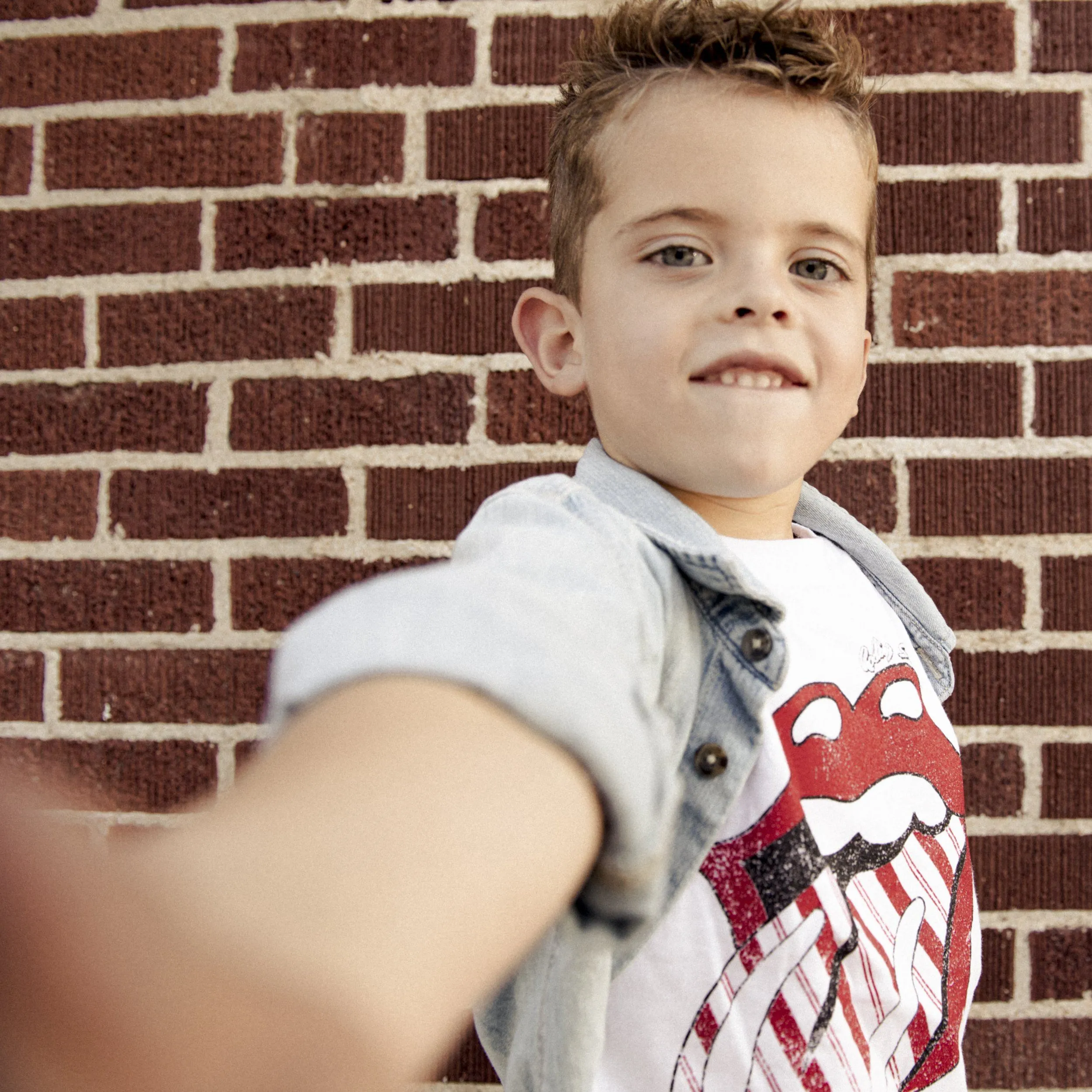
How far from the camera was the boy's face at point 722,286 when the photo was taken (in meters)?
0.61

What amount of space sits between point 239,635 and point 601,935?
81 centimetres

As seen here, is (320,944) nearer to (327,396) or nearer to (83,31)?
(327,396)

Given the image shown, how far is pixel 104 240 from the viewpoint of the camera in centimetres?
108

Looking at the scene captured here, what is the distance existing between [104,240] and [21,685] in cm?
58

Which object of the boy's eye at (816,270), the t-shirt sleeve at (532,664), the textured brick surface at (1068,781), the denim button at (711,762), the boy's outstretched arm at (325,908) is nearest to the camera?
the boy's outstretched arm at (325,908)

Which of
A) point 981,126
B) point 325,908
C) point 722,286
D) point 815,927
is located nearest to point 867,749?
point 815,927

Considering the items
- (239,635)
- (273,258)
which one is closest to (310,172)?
(273,258)

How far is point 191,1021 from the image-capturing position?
201 mm

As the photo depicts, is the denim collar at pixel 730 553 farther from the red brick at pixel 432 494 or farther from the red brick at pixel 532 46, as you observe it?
the red brick at pixel 532 46

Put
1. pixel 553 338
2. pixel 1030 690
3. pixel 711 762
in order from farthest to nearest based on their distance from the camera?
pixel 1030 690
pixel 553 338
pixel 711 762

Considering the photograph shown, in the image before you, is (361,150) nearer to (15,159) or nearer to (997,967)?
(15,159)

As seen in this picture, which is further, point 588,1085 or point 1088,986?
point 1088,986

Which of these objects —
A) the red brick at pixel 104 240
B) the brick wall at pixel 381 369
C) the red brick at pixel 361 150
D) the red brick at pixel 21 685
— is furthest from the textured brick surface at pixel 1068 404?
the red brick at pixel 21 685

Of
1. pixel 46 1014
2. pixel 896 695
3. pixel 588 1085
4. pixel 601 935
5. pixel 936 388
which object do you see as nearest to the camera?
pixel 46 1014
